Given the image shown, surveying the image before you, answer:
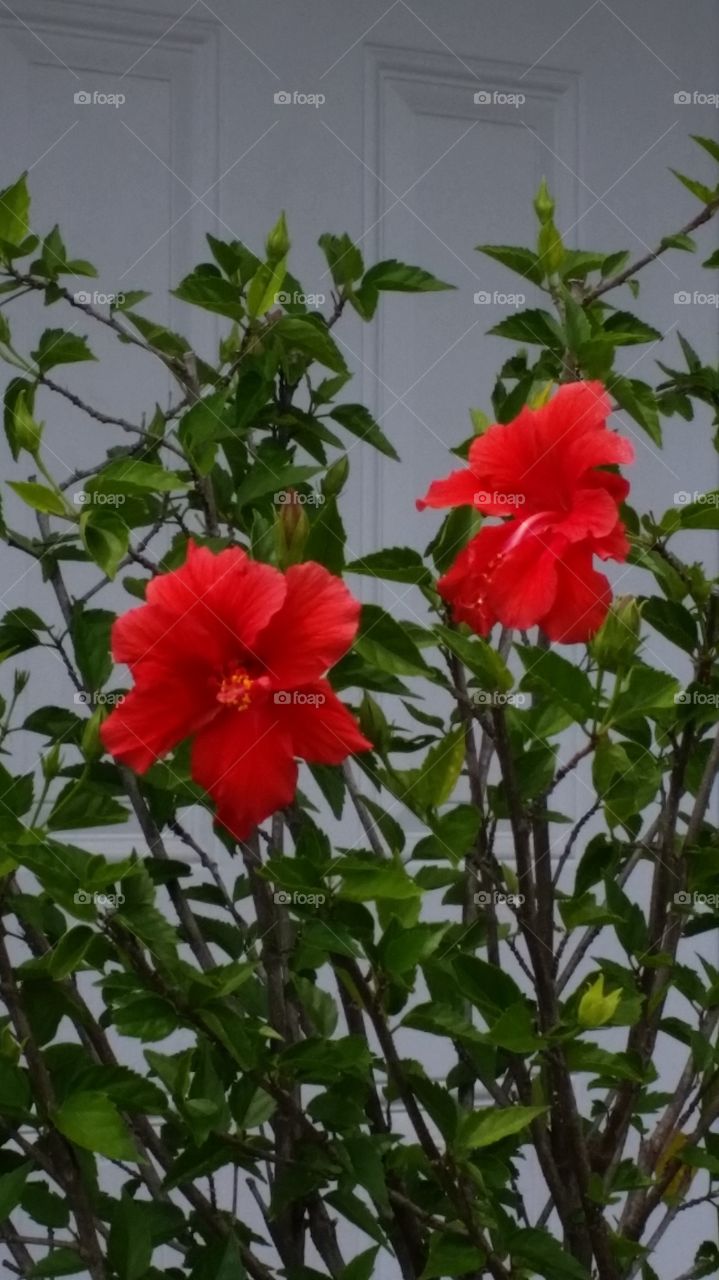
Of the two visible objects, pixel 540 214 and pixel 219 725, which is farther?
pixel 540 214

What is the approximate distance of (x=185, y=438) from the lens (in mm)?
617

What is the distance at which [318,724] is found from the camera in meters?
0.52

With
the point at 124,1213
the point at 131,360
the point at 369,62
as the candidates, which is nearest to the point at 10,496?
the point at 131,360

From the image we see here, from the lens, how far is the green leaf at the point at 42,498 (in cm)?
58

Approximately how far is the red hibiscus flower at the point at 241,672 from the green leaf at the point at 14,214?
23 cm

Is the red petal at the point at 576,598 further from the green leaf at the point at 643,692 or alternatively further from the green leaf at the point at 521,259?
the green leaf at the point at 521,259

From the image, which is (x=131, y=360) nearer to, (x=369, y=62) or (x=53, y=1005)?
(x=369, y=62)

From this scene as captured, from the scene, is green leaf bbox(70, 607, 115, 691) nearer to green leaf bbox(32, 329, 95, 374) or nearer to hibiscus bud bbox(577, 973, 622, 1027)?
green leaf bbox(32, 329, 95, 374)

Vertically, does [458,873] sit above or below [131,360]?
below

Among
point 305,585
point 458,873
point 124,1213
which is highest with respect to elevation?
point 305,585

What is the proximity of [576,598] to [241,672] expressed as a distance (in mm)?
132

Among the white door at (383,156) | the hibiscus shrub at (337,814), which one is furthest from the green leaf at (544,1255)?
the white door at (383,156)

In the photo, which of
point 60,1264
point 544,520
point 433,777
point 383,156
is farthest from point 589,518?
point 383,156

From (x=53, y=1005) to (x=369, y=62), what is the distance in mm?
1165
